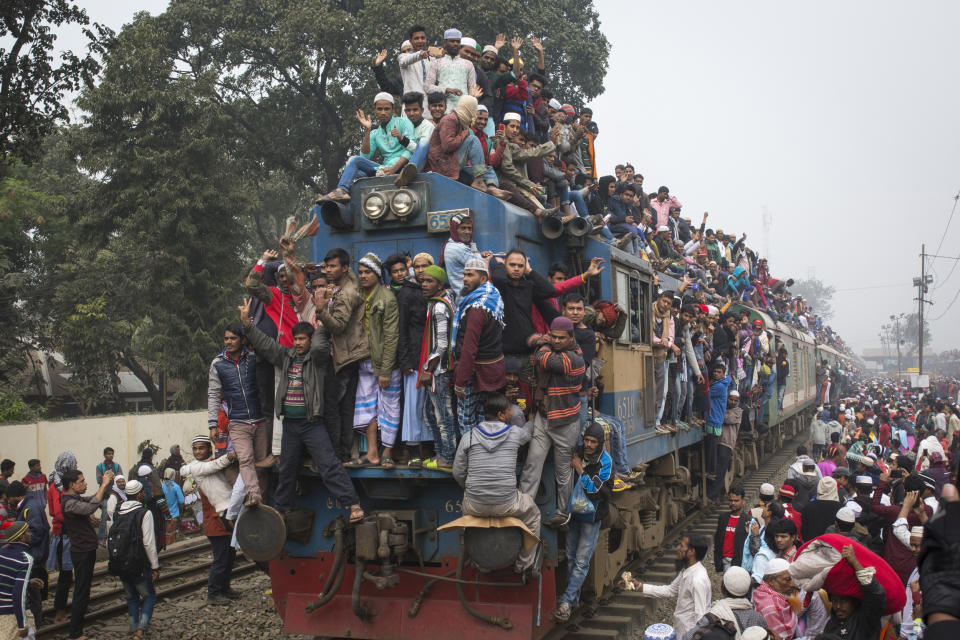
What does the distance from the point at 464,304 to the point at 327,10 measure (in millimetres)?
20522

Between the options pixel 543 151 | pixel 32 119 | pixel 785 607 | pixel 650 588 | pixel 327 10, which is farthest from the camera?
pixel 327 10

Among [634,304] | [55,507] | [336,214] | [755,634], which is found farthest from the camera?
[55,507]

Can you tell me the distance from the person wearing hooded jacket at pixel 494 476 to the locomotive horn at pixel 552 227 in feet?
6.66

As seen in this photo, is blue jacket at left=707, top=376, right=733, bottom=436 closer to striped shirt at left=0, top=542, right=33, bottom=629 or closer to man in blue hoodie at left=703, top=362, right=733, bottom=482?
man in blue hoodie at left=703, top=362, right=733, bottom=482

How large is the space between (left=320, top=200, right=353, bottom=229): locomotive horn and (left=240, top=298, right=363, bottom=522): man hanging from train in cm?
97

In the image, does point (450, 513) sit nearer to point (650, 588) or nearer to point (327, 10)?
point (650, 588)

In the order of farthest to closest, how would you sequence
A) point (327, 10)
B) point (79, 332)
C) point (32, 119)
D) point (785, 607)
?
point (327, 10), point (79, 332), point (32, 119), point (785, 607)

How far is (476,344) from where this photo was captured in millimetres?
5578

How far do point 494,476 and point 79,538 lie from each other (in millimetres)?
5260

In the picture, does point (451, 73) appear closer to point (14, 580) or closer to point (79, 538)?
point (79, 538)

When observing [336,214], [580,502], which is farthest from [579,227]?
[580,502]

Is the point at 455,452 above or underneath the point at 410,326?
underneath

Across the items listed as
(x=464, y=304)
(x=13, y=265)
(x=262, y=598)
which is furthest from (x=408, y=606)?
(x=13, y=265)

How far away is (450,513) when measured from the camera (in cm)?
588
